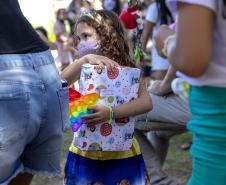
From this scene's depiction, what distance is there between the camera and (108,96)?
220 cm

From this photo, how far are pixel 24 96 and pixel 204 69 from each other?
773mm

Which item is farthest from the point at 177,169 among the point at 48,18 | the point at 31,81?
the point at 48,18

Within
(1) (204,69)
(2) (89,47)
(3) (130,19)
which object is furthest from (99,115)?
(3) (130,19)

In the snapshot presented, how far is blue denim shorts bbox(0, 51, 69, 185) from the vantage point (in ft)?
5.82

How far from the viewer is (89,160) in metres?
2.32

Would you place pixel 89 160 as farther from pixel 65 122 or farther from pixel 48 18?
pixel 48 18

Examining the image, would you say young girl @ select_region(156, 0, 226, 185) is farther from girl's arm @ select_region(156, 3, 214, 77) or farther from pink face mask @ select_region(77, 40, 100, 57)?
pink face mask @ select_region(77, 40, 100, 57)

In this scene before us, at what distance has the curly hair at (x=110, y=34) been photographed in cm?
238

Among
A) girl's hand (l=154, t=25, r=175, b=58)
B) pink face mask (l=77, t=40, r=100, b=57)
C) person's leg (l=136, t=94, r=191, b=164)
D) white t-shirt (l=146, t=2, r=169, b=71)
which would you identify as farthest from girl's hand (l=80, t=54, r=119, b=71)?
white t-shirt (l=146, t=2, r=169, b=71)

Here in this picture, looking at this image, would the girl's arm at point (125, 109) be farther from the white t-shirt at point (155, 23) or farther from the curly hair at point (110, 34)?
the white t-shirt at point (155, 23)

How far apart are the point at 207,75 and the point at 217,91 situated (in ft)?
0.17

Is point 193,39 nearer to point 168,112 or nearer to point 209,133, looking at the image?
point 209,133

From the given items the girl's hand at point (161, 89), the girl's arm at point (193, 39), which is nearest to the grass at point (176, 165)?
the girl's hand at point (161, 89)

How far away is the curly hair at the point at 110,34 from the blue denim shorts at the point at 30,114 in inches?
18.9
